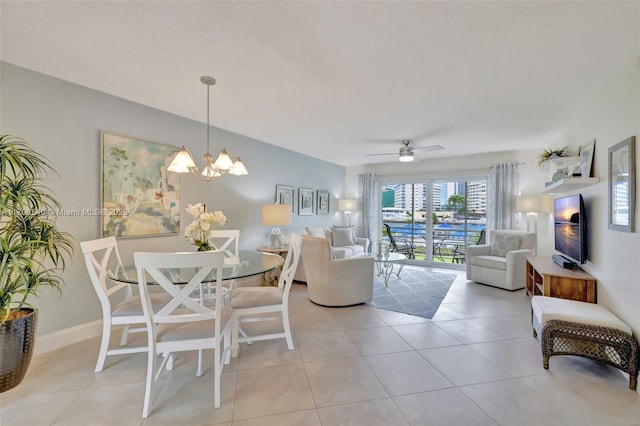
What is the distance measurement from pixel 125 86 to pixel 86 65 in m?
0.37

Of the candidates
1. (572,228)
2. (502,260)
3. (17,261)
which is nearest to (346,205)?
(502,260)

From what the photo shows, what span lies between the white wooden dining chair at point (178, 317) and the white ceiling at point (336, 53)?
4.75 ft

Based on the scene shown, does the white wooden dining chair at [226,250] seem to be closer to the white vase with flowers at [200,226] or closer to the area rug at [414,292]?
the white vase with flowers at [200,226]

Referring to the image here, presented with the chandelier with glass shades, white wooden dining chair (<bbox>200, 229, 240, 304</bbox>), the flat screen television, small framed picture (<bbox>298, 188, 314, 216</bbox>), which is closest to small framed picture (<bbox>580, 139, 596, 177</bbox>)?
the flat screen television

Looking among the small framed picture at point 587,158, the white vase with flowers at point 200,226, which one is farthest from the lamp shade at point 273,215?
the small framed picture at point 587,158

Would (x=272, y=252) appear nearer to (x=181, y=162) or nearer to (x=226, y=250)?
(x=226, y=250)

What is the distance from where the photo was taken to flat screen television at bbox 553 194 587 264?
2766 mm

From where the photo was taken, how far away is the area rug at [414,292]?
3.58 meters

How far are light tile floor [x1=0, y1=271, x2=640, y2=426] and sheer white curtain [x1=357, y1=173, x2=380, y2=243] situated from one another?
13.5 feet

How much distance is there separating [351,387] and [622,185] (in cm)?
255

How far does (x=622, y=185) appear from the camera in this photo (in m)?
2.15

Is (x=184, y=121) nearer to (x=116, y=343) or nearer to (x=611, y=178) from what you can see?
(x=116, y=343)

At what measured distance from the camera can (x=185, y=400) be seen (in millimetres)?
1835

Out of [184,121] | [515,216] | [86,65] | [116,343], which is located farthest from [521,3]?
[515,216]
